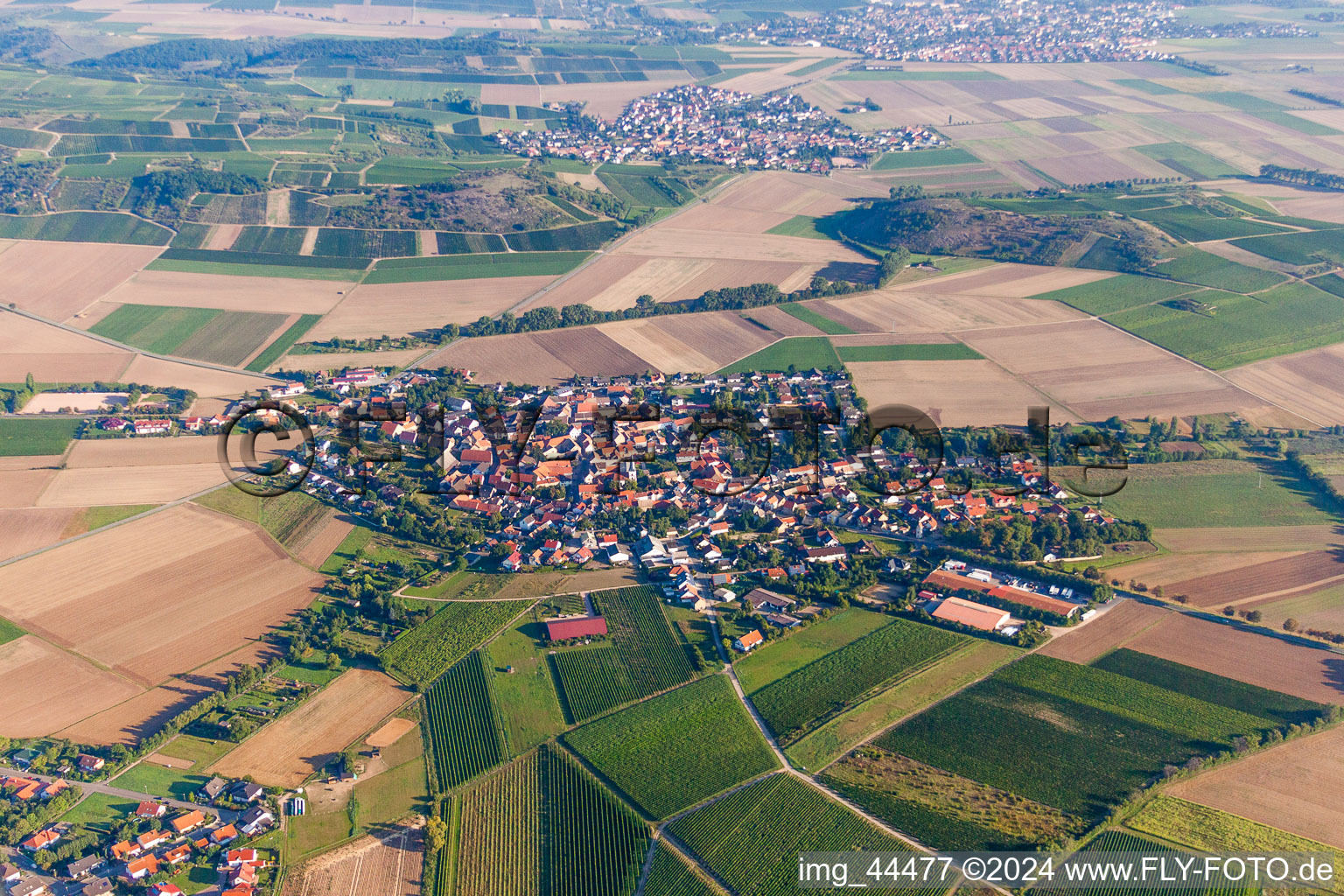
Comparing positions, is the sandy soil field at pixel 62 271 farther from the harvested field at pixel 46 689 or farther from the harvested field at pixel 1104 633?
the harvested field at pixel 1104 633

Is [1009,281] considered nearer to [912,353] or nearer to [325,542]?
[912,353]

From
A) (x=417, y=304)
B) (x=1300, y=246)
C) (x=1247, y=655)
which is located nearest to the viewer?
(x=1247, y=655)

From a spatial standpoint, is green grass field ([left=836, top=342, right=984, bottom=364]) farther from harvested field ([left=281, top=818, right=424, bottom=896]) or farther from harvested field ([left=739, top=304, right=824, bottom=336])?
harvested field ([left=281, top=818, right=424, bottom=896])

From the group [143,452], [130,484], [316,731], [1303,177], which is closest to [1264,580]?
[316,731]

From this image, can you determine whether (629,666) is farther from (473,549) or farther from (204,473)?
(204,473)

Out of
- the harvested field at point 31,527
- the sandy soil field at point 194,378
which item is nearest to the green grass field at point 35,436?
the sandy soil field at point 194,378

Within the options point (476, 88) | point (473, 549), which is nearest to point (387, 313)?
point (473, 549)
